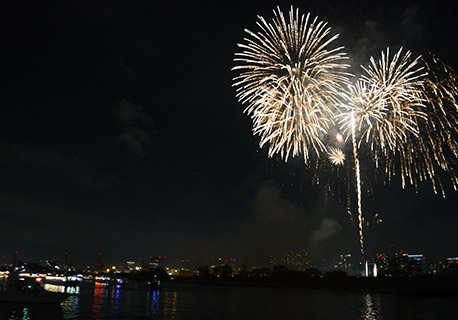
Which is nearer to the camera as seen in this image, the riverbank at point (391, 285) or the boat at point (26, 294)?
the boat at point (26, 294)

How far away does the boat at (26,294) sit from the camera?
155ft

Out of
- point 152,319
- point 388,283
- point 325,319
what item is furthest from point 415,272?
point 152,319

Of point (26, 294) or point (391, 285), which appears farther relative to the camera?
point (391, 285)

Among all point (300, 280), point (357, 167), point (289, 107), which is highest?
point (289, 107)

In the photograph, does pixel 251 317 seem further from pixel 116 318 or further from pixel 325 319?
pixel 116 318

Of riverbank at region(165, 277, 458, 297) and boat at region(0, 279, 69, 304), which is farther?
riverbank at region(165, 277, 458, 297)

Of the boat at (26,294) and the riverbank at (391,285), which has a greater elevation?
the boat at (26,294)

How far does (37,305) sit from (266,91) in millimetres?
42328

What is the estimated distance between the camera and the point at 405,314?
170ft

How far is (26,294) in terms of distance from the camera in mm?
47156

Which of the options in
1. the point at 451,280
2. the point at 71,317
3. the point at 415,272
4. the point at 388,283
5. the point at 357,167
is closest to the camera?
the point at 357,167

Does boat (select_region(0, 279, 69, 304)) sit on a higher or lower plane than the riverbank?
higher

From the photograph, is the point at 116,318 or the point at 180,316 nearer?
the point at 116,318

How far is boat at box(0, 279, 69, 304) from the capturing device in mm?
47094
